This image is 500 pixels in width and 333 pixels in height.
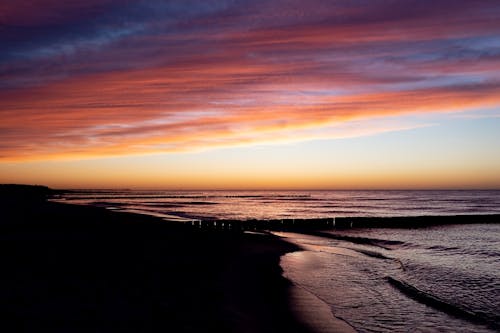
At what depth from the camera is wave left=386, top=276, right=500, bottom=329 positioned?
12.2 meters

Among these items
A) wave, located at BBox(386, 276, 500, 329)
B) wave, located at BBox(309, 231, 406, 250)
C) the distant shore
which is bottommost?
wave, located at BBox(309, 231, 406, 250)

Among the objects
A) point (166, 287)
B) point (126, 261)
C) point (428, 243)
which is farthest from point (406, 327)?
point (428, 243)

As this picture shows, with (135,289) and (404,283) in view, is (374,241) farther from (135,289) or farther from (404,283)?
(135,289)

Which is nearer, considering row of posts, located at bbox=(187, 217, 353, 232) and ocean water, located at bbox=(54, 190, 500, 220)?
row of posts, located at bbox=(187, 217, 353, 232)

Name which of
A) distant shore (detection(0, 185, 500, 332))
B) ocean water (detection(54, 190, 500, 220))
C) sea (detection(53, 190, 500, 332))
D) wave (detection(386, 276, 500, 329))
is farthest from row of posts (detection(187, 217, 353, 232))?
wave (detection(386, 276, 500, 329))

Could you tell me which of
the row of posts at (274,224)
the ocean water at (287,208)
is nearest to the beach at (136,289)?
the row of posts at (274,224)

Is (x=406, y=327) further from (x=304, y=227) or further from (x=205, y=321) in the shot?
(x=304, y=227)

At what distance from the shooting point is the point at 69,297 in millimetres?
10273

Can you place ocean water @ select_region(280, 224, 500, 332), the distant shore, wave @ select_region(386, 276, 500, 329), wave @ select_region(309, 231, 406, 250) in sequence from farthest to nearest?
wave @ select_region(309, 231, 406, 250) → wave @ select_region(386, 276, 500, 329) → ocean water @ select_region(280, 224, 500, 332) → the distant shore

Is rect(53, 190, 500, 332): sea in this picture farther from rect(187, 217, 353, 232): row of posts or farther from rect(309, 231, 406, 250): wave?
rect(187, 217, 353, 232): row of posts

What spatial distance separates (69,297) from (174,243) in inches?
488

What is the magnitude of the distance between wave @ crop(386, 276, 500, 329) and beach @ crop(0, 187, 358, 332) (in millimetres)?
4321

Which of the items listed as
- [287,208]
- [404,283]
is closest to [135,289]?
[404,283]

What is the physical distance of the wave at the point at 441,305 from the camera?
40.1 feet
